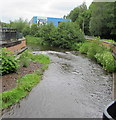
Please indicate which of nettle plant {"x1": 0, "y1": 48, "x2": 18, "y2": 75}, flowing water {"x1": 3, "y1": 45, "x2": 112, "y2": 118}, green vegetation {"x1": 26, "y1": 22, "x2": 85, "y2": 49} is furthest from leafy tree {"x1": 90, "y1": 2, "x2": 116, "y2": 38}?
nettle plant {"x1": 0, "y1": 48, "x2": 18, "y2": 75}

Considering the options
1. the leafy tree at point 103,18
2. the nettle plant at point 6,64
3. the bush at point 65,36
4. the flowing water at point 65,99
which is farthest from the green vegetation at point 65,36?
the nettle plant at point 6,64

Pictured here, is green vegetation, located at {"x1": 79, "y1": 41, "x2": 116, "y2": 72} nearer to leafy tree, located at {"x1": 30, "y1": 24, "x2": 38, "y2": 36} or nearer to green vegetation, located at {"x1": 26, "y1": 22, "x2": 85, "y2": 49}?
green vegetation, located at {"x1": 26, "y1": 22, "x2": 85, "y2": 49}

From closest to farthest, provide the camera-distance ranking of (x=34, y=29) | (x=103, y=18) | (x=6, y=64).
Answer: (x=6, y=64) < (x=103, y=18) < (x=34, y=29)

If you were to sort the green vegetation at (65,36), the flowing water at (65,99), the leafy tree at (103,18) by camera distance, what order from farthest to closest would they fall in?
the green vegetation at (65,36)
the leafy tree at (103,18)
the flowing water at (65,99)

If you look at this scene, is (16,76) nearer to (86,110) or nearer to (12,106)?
(12,106)

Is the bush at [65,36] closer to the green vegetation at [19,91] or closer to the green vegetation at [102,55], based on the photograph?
the green vegetation at [102,55]

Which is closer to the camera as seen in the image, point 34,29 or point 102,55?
point 102,55

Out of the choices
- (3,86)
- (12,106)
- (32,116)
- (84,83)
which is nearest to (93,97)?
(84,83)

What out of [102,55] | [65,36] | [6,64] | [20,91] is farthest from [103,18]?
[20,91]

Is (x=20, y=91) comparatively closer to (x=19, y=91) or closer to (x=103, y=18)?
(x=19, y=91)

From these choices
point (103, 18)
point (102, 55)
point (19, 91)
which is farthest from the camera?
point (103, 18)

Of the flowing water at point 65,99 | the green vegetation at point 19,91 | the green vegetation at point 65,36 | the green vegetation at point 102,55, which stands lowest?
the flowing water at point 65,99

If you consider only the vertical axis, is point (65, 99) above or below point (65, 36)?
below

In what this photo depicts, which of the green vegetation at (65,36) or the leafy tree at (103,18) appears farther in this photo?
the green vegetation at (65,36)
